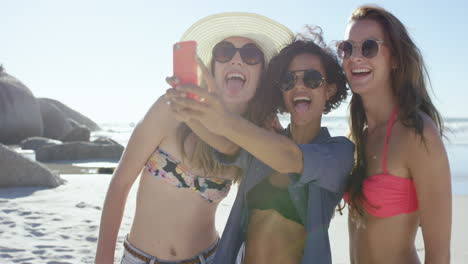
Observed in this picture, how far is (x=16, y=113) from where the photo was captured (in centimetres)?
2784

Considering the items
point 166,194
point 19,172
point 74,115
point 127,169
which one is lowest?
point 74,115

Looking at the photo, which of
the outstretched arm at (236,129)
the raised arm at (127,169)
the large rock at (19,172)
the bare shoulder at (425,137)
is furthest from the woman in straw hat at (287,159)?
the large rock at (19,172)

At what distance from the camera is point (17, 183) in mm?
9406

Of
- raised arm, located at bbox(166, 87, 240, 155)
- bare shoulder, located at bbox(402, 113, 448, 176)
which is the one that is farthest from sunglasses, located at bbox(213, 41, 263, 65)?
bare shoulder, located at bbox(402, 113, 448, 176)

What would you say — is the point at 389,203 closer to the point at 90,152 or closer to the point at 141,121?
the point at 141,121

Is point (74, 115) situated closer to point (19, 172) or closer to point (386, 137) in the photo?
point (19, 172)

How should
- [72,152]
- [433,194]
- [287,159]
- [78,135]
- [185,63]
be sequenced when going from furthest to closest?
[78,135]
[72,152]
[433,194]
[287,159]
[185,63]

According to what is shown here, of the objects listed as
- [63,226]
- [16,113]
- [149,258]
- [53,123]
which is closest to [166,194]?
[149,258]

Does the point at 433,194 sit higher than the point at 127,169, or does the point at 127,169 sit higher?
the point at 127,169

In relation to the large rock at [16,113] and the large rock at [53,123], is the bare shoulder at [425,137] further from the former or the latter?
the large rock at [53,123]

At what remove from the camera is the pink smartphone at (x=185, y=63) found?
2.03 m

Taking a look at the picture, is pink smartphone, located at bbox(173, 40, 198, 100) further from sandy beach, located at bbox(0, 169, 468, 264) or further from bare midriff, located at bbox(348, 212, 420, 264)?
sandy beach, located at bbox(0, 169, 468, 264)

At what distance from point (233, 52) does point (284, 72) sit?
0.52m

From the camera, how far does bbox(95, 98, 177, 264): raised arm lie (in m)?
2.79
